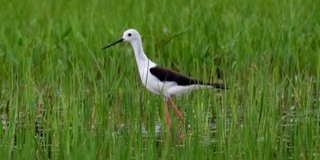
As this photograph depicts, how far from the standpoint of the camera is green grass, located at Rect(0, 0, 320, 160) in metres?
6.27

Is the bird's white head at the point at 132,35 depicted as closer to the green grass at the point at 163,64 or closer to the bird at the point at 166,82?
the green grass at the point at 163,64

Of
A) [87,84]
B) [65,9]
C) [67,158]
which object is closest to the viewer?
[67,158]

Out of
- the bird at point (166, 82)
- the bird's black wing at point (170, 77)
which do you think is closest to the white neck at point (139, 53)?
the bird at point (166, 82)

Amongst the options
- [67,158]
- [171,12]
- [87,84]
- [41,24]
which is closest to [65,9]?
[41,24]

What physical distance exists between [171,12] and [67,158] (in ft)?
17.9

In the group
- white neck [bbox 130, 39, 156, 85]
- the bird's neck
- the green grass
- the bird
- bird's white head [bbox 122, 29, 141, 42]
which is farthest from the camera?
bird's white head [bbox 122, 29, 141, 42]

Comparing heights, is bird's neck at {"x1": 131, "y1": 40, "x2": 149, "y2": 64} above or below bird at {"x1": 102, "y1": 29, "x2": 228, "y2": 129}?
above

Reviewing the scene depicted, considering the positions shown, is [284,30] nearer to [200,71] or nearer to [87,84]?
[200,71]

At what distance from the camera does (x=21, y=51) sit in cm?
977

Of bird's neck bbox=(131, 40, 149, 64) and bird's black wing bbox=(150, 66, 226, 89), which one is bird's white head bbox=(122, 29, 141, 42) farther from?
bird's black wing bbox=(150, 66, 226, 89)

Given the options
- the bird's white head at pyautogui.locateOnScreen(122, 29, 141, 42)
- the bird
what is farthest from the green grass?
the bird's white head at pyautogui.locateOnScreen(122, 29, 141, 42)

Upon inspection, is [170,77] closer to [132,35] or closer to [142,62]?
[142,62]

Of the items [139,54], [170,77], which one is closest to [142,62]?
[139,54]

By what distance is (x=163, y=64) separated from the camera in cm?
980
